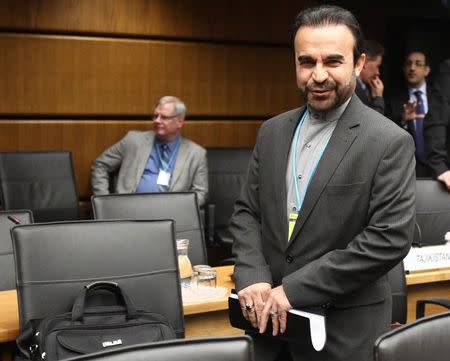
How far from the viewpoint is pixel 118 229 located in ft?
8.18

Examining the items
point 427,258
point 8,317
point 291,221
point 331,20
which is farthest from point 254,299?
point 427,258

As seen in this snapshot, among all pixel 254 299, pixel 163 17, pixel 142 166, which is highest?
pixel 163 17

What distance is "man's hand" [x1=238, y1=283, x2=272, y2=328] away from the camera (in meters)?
2.05

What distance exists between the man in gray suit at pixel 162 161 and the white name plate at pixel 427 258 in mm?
2041

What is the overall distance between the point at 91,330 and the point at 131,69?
3.75 metres

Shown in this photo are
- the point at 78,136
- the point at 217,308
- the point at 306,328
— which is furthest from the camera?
the point at 78,136

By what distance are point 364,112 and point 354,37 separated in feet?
0.64

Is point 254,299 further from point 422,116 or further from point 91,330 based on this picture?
point 422,116

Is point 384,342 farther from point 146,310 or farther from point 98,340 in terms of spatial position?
point 146,310

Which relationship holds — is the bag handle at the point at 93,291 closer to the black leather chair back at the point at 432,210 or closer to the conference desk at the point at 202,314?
the conference desk at the point at 202,314

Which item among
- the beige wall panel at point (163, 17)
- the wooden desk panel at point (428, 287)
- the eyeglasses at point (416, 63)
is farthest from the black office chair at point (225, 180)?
the wooden desk panel at point (428, 287)

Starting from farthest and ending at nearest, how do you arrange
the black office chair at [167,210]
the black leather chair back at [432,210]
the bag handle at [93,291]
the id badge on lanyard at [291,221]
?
1. the black leather chair back at [432,210]
2. the black office chair at [167,210]
3. the bag handle at [93,291]
4. the id badge on lanyard at [291,221]

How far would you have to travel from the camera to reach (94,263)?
243 cm

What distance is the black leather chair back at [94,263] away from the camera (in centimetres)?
235
